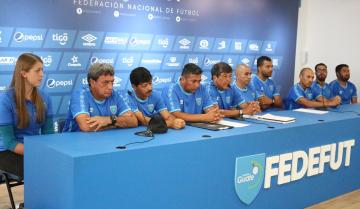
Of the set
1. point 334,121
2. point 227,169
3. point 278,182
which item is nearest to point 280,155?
point 278,182

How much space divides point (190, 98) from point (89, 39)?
1275mm

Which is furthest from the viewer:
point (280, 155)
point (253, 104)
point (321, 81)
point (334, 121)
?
point (321, 81)

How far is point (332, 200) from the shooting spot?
137 inches

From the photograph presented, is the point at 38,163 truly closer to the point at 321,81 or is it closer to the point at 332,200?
the point at 332,200

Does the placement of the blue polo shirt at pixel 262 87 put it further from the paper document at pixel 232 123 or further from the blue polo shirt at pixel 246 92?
the paper document at pixel 232 123

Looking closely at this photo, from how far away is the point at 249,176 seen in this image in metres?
2.67

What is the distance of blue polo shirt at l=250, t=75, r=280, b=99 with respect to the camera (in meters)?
4.59

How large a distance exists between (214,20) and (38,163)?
3498 mm

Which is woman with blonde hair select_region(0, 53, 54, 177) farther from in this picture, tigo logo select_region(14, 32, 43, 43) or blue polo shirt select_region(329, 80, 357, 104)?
blue polo shirt select_region(329, 80, 357, 104)

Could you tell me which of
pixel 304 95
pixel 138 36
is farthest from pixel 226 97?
pixel 138 36

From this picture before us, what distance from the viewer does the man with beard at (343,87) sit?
5430 mm

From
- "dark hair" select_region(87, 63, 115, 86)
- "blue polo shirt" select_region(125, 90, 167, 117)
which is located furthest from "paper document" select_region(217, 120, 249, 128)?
"dark hair" select_region(87, 63, 115, 86)

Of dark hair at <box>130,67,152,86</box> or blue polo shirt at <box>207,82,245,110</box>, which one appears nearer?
dark hair at <box>130,67,152,86</box>

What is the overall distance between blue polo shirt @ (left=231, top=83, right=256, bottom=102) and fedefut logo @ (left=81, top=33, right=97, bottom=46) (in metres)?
1.39
